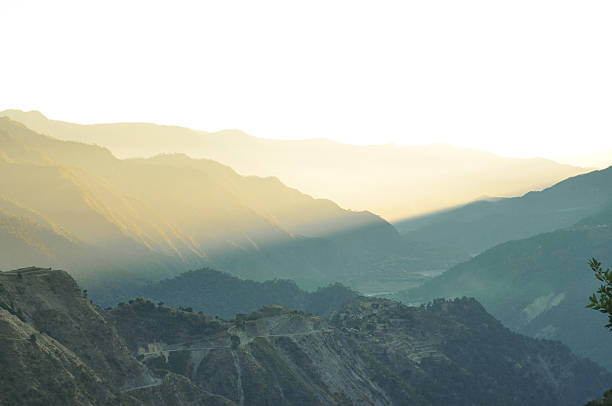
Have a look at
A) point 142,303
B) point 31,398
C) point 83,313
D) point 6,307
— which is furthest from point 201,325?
point 31,398

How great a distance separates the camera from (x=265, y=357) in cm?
18350

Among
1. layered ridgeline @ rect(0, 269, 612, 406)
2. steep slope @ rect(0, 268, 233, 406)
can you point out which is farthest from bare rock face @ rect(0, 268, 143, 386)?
layered ridgeline @ rect(0, 269, 612, 406)

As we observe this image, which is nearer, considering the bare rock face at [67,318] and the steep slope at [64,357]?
the steep slope at [64,357]

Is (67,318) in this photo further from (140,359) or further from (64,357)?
(140,359)

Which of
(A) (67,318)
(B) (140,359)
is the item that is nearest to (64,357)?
(A) (67,318)

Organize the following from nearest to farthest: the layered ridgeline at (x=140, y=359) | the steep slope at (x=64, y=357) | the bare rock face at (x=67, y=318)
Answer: the steep slope at (x=64, y=357)
the layered ridgeline at (x=140, y=359)
the bare rock face at (x=67, y=318)

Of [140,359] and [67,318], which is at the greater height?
[67,318]

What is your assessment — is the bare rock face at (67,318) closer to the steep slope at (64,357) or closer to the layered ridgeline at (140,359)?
the steep slope at (64,357)

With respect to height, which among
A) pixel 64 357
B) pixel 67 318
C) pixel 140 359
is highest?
pixel 67 318

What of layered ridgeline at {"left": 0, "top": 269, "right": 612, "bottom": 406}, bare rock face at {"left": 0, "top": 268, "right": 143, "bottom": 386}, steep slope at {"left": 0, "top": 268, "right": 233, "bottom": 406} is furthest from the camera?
bare rock face at {"left": 0, "top": 268, "right": 143, "bottom": 386}

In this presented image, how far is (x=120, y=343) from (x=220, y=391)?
29266 millimetres

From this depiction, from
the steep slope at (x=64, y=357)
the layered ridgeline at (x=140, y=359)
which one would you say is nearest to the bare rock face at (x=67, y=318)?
the steep slope at (x=64, y=357)

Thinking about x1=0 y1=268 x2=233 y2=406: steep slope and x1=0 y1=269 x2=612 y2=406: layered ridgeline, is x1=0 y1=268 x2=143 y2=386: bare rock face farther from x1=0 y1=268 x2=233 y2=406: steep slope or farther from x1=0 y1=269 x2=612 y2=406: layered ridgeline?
x1=0 y1=269 x2=612 y2=406: layered ridgeline

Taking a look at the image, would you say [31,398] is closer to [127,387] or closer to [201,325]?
[127,387]
